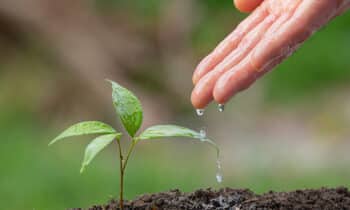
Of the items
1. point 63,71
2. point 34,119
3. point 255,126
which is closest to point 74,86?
point 63,71

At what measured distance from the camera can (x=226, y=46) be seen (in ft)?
6.14

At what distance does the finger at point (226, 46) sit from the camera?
184cm

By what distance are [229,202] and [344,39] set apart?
3.86 meters

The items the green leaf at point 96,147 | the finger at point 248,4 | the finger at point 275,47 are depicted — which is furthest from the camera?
the finger at point 248,4

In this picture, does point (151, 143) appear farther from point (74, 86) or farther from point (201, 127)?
point (74, 86)

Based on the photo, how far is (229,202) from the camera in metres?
1.56

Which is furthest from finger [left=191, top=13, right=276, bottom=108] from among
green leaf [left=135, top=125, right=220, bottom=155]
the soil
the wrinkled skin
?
green leaf [left=135, top=125, right=220, bottom=155]

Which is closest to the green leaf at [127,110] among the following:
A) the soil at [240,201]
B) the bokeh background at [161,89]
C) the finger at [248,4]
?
the soil at [240,201]

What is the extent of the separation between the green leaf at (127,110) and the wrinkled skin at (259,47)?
26 cm

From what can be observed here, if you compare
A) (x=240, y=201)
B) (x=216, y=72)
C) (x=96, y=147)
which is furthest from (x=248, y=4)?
(x=96, y=147)

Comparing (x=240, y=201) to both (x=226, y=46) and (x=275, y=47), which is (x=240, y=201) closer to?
(x=275, y=47)

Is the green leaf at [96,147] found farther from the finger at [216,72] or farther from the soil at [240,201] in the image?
the finger at [216,72]

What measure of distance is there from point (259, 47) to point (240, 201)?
1.11 ft

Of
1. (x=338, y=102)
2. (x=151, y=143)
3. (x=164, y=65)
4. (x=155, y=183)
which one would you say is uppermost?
(x=164, y=65)
